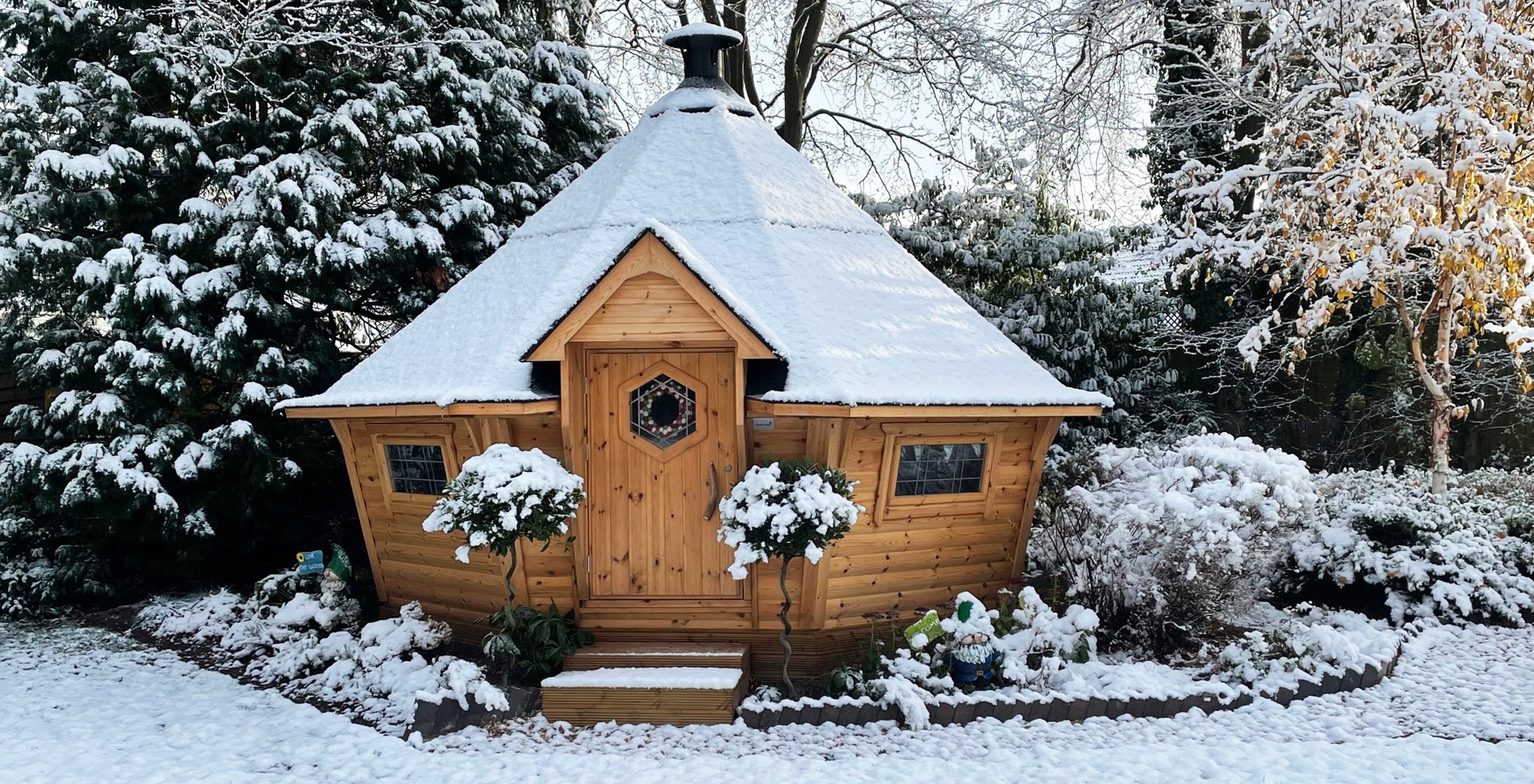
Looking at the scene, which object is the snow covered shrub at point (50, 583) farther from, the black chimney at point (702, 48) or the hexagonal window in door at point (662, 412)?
the black chimney at point (702, 48)

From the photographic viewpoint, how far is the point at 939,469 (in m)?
7.64

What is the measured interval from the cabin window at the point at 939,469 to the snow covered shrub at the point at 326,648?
324 cm

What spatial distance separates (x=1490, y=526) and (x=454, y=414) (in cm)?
892

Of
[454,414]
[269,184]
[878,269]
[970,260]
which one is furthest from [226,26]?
[970,260]

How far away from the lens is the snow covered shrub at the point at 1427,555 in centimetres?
840

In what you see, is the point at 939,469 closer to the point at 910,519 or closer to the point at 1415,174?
the point at 910,519

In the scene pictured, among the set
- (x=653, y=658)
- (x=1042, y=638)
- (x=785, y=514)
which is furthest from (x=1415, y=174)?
(x=653, y=658)

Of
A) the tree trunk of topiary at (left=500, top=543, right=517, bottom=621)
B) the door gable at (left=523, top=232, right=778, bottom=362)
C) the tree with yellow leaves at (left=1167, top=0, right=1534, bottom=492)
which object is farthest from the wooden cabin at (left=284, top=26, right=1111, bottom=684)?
the tree with yellow leaves at (left=1167, top=0, right=1534, bottom=492)

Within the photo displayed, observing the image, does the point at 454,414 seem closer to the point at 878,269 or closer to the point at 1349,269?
the point at 878,269

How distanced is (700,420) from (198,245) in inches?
236

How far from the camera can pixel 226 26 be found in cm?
988

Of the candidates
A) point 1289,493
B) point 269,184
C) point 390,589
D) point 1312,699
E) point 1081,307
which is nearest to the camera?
point 1312,699

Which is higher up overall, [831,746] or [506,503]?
[506,503]

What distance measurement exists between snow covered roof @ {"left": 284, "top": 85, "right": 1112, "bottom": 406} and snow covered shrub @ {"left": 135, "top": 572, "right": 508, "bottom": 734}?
186 cm
